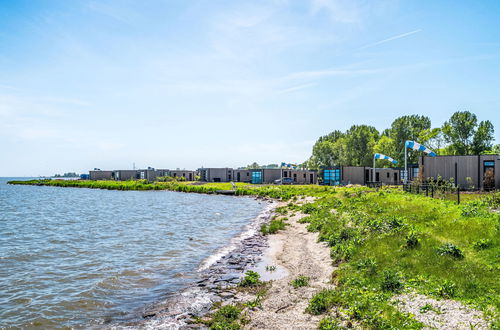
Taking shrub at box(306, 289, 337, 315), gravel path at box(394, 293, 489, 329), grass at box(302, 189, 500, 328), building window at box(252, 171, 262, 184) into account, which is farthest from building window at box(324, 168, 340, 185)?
gravel path at box(394, 293, 489, 329)

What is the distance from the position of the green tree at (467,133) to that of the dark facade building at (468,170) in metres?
56.5

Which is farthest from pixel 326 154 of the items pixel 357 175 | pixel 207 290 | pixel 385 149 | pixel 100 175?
pixel 207 290

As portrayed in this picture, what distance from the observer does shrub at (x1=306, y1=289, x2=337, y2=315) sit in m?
8.89

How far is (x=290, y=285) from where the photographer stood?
11539 millimetres

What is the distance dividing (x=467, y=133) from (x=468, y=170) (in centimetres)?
5819

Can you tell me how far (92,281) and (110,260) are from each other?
137 inches

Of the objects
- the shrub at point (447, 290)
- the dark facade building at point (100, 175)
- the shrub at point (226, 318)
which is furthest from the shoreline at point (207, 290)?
the dark facade building at point (100, 175)

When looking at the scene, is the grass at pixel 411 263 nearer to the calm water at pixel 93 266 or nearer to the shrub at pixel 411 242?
the shrub at pixel 411 242

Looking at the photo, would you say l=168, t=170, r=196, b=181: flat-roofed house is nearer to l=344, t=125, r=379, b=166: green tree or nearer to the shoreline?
l=344, t=125, r=379, b=166: green tree

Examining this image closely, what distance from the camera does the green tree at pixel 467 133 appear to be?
81188 mm

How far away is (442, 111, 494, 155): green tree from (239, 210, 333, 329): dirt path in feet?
263

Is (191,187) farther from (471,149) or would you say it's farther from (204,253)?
(471,149)

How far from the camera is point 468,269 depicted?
31.6 feet

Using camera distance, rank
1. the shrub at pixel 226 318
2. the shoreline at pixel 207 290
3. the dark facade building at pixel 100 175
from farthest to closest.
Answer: the dark facade building at pixel 100 175 < the shoreline at pixel 207 290 < the shrub at pixel 226 318
